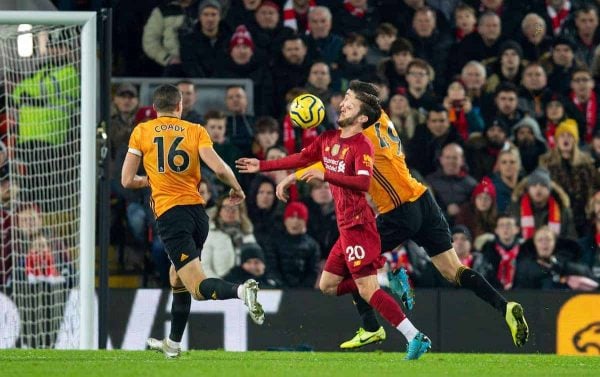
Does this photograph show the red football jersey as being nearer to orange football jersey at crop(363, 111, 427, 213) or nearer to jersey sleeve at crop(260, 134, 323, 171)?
jersey sleeve at crop(260, 134, 323, 171)

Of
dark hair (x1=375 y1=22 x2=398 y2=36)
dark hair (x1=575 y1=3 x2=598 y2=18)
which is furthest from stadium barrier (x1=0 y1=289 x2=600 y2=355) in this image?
dark hair (x1=575 y1=3 x2=598 y2=18)

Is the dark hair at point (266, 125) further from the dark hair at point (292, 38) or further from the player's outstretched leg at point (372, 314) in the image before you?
the player's outstretched leg at point (372, 314)

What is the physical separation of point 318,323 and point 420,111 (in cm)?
305

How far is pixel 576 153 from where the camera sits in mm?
14266

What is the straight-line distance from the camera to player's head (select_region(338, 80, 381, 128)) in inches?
367

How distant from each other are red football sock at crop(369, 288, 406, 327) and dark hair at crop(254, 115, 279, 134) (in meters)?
5.01

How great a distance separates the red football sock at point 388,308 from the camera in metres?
9.09

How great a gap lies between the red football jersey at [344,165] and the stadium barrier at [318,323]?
10.8ft

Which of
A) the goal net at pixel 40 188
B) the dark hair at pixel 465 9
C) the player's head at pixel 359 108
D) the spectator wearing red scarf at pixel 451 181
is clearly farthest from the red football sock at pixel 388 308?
the dark hair at pixel 465 9

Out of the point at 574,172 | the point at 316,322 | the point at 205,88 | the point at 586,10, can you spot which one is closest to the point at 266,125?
the point at 205,88

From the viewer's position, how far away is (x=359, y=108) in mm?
9320

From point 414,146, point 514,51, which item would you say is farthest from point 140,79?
point 514,51

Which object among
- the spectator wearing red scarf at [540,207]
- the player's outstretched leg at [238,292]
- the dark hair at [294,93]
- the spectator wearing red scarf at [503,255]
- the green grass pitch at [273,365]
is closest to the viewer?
the green grass pitch at [273,365]

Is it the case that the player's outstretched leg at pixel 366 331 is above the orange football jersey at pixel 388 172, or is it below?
below
